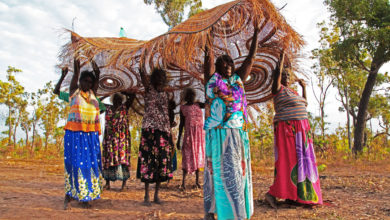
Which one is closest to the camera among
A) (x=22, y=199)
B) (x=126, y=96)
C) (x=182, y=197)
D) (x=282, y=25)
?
(x=282, y=25)

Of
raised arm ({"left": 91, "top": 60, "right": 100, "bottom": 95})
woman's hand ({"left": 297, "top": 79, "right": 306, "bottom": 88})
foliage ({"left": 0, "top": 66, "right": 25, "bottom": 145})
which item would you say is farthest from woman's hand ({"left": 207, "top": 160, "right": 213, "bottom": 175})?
foliage ({"left": 0, "top": 66, "right": 25, "bottom": 145})

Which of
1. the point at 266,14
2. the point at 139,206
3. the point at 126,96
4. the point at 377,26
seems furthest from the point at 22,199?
the point at 377,26

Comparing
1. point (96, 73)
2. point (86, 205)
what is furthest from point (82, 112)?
point (86, 205)

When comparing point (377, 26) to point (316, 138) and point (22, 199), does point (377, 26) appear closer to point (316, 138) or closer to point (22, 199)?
point (316, 138)

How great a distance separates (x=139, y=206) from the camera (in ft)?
12.4

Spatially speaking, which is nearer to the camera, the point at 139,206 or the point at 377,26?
the point at 139,206

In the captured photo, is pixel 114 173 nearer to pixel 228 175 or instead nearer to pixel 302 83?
pixel 228 175

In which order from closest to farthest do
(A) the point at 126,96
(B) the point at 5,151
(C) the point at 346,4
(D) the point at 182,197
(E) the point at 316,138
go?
(D) the point at 182,197, (A) the point at 126,96, (C) the point at 346,4, (E) the point at 316,138, (B) the point at 5,151

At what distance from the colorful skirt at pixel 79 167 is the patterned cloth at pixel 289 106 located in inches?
110

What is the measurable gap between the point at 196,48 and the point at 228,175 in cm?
157

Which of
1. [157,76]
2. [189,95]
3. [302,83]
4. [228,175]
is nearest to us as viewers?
[228,175]

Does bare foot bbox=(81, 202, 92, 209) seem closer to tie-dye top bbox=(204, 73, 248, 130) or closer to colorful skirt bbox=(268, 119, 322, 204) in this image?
tie-dye top bbox=(204, 73, 248, 130)

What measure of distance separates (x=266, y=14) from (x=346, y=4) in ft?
23.9

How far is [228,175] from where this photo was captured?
2.74m
